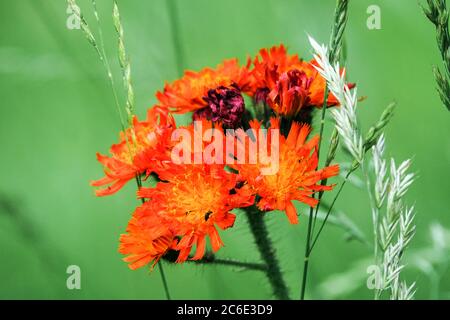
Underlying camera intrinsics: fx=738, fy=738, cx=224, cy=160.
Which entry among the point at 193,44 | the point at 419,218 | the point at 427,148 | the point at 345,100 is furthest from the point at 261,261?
the point at 193,44

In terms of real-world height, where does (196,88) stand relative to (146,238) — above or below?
above

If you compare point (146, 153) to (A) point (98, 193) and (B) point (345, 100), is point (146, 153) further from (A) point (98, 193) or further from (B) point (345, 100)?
(B) point (345, 100)

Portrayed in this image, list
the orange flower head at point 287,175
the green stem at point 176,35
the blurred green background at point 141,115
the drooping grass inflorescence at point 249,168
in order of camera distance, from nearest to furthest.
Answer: the drooping grass inflorescence at point 249,168, the orange flower head at point 287,175, the green stem at point 176,35, the blurred green background at point 141,115

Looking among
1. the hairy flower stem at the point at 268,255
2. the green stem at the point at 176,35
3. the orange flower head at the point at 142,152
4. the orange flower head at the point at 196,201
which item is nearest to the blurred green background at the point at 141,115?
the green stem at the point at 176,35

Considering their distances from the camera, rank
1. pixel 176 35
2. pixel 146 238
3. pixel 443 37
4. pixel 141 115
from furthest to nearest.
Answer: pixel 141 115 < pixel 176 35 < pixel 146 238 < pixel 443 37

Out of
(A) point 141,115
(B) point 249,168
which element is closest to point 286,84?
(B) point 249,168

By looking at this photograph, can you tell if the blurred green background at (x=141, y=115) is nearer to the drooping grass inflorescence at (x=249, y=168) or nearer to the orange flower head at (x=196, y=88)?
the orange flower head at (x=196, y=88)

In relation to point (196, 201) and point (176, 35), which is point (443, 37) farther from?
point (176, 35)
